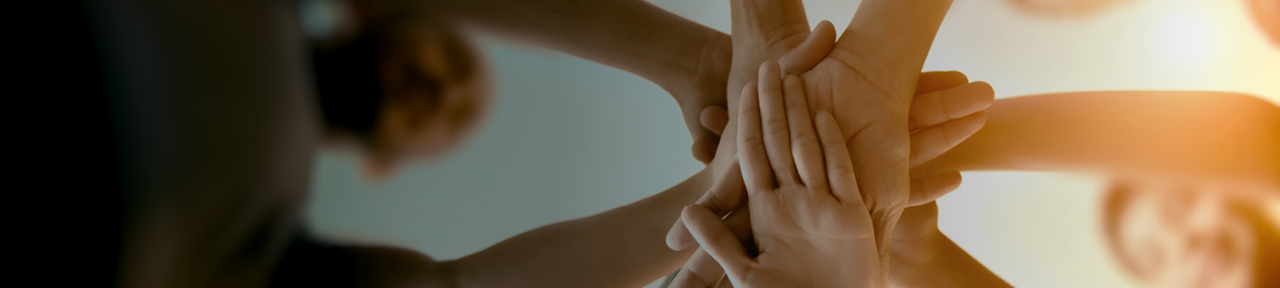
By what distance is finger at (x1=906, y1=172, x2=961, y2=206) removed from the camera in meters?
0.42

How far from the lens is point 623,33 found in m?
0.53

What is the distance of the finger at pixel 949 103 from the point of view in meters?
0.37

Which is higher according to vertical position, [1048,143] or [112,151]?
[1048,143]

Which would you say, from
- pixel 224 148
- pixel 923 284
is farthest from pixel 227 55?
pixel 923 284

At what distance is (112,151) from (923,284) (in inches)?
24.7

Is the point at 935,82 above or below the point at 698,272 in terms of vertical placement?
above

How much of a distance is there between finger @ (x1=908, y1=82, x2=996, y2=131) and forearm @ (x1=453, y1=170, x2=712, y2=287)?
17 cm

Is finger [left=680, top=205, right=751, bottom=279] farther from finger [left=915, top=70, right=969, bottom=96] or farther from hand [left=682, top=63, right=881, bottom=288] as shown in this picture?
finger [left=915, top=70, right=969, bottom=96]

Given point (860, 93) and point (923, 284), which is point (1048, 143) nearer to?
point (923, 284)

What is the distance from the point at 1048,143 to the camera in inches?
20.4

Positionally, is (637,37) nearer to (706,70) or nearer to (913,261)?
(706,70)

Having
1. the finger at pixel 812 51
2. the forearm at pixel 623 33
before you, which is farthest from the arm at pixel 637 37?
the finger at pixel 812 51

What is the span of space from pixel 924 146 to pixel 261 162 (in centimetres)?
52

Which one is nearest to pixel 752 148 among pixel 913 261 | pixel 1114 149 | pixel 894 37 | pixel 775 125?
pixel 775 125
